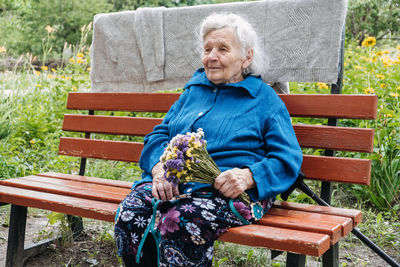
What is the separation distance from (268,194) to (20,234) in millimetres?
1531

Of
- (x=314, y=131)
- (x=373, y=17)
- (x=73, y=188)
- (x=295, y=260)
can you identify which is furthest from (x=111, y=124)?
(x=373, y=17)

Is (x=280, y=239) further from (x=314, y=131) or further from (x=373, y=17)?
(x=373, y=17)

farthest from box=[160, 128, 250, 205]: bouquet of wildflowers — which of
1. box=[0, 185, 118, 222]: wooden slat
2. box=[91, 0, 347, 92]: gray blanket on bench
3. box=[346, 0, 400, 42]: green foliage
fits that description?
box=[346, 0, 400, 42]: green foliage

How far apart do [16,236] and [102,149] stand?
76 centimetres

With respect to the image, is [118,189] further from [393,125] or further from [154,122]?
[393,125]

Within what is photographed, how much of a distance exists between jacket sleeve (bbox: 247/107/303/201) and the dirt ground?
835 mm

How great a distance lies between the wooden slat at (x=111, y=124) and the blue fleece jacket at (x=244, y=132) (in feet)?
1.82

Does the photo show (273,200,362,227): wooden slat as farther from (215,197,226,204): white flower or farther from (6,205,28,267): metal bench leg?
(6,205,28,267): metal bench leg

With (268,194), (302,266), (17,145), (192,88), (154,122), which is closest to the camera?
(302,266)

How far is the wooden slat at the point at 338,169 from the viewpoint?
2.29 m

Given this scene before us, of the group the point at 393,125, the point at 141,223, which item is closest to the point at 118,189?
the point at 141,223

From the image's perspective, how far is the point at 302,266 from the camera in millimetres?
1810

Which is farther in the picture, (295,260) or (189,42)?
(189,42)

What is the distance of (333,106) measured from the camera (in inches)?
95.7
